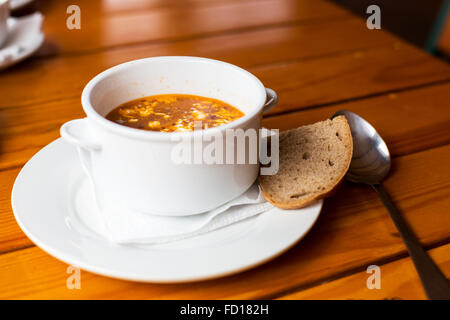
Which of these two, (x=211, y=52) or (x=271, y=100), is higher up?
(x=271, y=100)

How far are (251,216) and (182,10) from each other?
1089 mm

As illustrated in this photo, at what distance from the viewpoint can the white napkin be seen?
0.67m

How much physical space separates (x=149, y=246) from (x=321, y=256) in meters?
0.24

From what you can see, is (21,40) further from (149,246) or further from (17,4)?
(149,246)

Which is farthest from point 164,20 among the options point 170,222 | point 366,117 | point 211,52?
point 170,222

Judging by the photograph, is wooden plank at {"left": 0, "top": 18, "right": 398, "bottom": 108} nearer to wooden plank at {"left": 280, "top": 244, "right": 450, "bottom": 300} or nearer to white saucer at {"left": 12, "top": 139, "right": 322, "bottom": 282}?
white saucer at {"left": 12, "top": 139, "right": 322, "bottom": 282}

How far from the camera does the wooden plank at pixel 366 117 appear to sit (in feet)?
3.21

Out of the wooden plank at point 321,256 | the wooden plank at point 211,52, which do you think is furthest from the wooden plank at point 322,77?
the wooden plank at point 321,256

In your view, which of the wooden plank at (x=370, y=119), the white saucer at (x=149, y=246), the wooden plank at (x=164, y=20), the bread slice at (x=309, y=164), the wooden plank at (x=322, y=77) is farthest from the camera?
the wooden plank at (x=164, y=20)

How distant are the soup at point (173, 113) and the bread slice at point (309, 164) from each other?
0.37ft

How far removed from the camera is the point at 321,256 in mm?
707

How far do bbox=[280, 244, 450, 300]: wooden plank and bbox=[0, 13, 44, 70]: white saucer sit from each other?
94 centimetres

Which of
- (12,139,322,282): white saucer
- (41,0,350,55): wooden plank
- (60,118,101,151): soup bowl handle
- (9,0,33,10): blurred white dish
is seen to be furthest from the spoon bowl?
(9,0,33,10): blurred white dish

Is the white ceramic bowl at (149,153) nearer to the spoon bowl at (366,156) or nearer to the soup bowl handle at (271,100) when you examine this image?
the soup bowl handle at (271,100)
